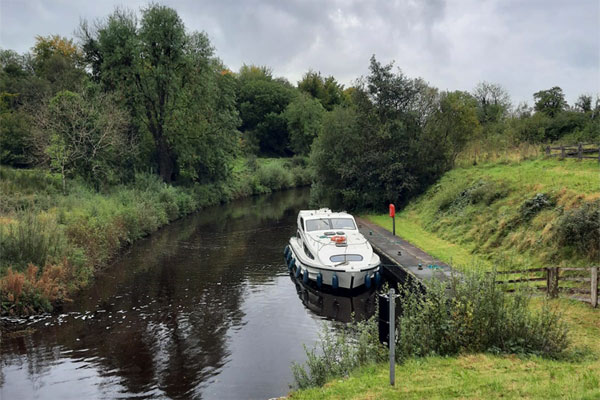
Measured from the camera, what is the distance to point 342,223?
22078mm

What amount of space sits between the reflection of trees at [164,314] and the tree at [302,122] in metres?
43.8

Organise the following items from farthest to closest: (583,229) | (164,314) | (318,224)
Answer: (318,224)
(164,314)
(583,229)

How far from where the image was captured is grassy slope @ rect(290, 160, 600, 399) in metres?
7.46

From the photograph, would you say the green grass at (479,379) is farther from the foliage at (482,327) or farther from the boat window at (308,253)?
the boat window at (308,253)

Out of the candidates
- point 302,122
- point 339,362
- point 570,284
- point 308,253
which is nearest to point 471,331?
point 339,362

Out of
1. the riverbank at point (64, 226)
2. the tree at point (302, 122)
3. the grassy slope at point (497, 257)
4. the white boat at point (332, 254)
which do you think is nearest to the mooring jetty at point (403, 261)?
the grassy slope at point (497, 257)

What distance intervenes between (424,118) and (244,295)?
851 inches

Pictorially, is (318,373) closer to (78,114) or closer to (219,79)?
(78,114)

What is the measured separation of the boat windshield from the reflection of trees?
2705 mm

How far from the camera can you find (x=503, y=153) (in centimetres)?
3130

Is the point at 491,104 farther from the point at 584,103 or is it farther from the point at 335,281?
the point at 335,281

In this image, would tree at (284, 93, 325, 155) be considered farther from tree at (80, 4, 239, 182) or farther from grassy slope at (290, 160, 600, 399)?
grassy slope at (290, 160, 600, 399)

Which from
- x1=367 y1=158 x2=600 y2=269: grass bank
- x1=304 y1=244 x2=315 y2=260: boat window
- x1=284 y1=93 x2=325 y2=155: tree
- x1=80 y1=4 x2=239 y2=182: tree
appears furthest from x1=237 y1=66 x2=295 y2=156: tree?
x1=304 y1=244 x2=315 y2=260: boat window

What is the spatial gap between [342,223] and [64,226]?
12336 millimetres
